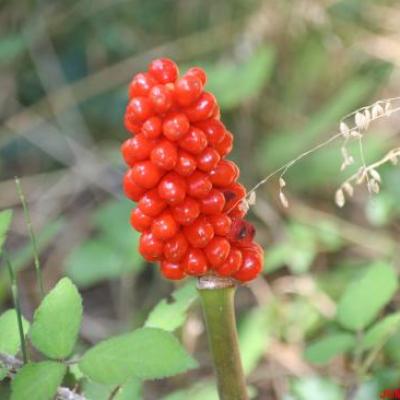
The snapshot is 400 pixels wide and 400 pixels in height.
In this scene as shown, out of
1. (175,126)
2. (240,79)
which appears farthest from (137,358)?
(240,79)

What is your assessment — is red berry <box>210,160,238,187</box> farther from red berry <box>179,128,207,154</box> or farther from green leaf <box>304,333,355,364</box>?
green leaf <box>304,333,355,364</box>

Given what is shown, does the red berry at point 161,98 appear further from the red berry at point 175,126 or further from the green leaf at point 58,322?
the green leaf at point 58,322

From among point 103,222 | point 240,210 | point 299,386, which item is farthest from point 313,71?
point 240,210

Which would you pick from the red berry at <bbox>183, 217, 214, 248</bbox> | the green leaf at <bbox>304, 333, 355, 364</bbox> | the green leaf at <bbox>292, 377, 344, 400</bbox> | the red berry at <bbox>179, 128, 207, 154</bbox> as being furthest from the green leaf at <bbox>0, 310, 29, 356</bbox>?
the green leaf at <bbox>292, 377, 344, 400</bbox>

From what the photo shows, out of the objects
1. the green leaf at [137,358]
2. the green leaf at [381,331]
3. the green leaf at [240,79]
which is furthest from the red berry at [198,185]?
the green leaf at [240,79]

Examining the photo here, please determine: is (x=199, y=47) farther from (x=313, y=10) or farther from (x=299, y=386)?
(x=299, y=386)

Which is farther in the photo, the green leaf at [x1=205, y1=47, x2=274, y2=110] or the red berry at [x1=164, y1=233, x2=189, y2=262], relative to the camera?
the green leaf at [x1=205, y1=47, x2=274, y2=110]
